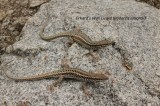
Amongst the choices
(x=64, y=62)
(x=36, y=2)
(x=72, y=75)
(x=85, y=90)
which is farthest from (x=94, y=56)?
(x=36, y=2)

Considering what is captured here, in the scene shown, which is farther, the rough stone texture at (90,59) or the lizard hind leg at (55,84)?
the lizard hind leg at (55,84)

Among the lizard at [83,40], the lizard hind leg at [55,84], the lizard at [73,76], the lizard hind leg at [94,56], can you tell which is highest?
the lizard at [83,40]

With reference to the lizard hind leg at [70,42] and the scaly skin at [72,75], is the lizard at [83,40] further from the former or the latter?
the scaly skin at [72,75]

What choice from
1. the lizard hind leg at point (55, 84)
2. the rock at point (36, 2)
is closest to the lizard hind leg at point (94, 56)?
the lizard hind leg at point (55, 84)

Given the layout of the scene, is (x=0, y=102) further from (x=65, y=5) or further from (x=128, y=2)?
(x=128, y=2)

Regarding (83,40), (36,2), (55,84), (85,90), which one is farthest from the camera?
(36,2)

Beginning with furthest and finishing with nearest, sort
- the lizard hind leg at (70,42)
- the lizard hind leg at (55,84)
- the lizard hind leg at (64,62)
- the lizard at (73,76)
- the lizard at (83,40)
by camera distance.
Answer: the lizard hind leg at (70,42) < the lizard at (83,40) < the lizard hind leg at (64,62) < the lizard hind leg at (55,84) < the lizard at (73,76)

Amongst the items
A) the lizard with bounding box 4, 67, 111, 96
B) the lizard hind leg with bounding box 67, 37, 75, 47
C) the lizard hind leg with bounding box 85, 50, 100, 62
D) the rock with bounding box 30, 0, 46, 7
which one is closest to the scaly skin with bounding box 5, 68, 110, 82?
the lizard with bounding box 4, 67, 111, 96

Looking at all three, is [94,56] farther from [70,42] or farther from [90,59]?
[70,42]
